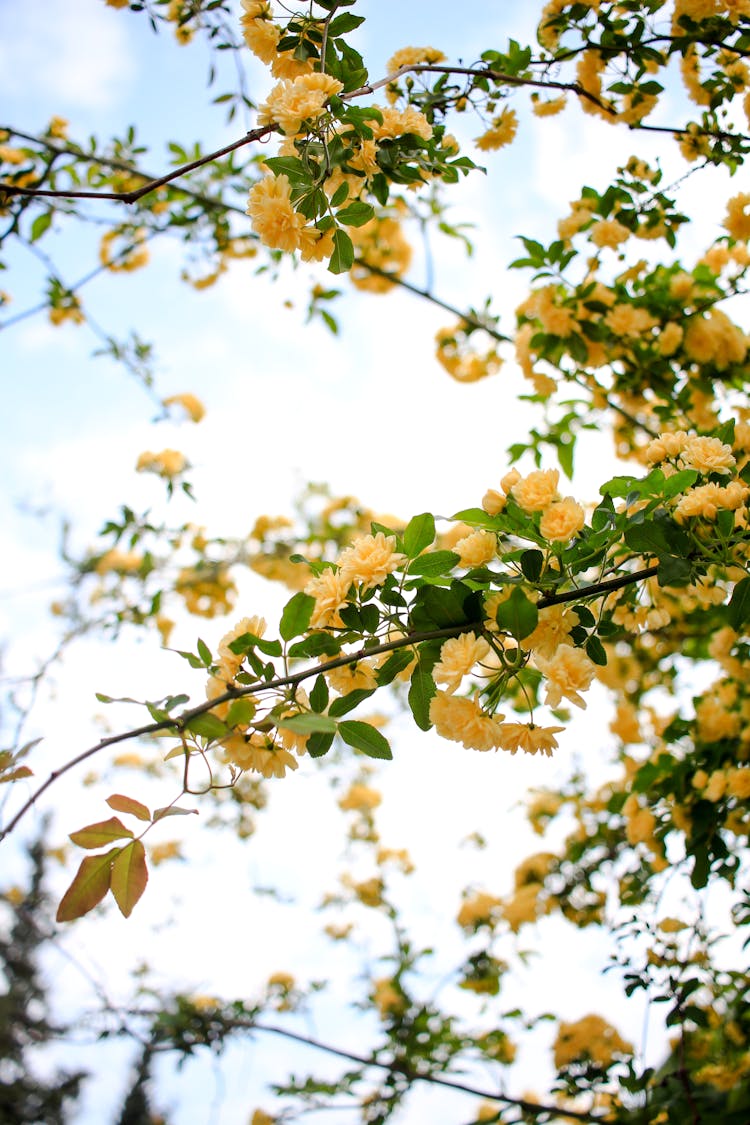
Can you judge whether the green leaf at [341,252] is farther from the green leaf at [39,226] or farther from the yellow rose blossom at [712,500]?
the green leaf at [39,226]

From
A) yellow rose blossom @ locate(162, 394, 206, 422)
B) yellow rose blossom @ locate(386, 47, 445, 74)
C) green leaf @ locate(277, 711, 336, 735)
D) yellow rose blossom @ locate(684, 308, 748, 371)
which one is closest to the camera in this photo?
green leaf @ locate(277, 711, 336, 735)

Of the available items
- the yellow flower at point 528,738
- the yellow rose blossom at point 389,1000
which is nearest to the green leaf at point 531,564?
the yellow flower at point 528,738

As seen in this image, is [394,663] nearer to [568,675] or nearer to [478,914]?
[568,675]

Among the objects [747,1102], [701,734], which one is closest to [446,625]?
[747,1102]

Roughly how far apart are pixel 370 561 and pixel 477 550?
0.13 meters

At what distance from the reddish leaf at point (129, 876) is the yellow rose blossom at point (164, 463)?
1842mm

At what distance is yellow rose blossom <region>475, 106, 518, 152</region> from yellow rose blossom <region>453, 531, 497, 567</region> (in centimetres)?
111

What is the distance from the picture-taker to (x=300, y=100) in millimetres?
902

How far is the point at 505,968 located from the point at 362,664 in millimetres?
2398

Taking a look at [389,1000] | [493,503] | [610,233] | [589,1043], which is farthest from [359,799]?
[493,503]

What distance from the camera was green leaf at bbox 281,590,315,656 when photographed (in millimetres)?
763

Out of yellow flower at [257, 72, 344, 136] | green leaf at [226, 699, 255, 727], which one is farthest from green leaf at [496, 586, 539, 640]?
yellow flower at [257, 72, 344, 136]

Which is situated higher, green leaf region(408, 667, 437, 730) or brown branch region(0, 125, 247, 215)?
brown branch region(0, 125, 247, 215)

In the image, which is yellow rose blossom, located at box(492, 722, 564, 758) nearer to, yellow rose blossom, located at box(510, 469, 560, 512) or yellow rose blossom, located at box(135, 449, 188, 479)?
yellow rose blossom, located at box(510, 469, 560, 512)
